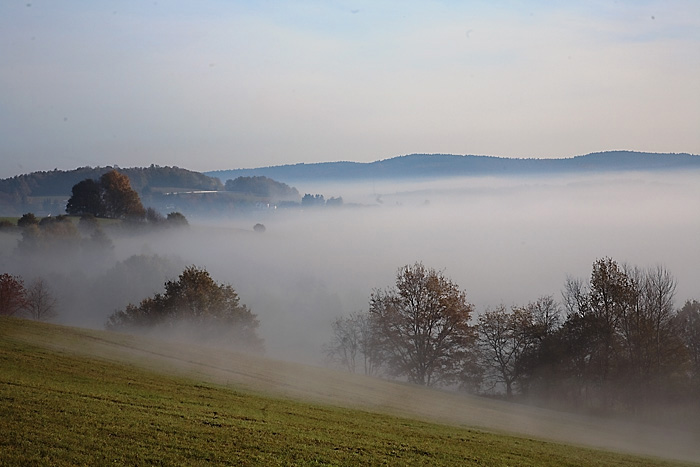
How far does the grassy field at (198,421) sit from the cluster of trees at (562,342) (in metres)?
19.7

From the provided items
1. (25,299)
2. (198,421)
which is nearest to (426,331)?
(198,421)

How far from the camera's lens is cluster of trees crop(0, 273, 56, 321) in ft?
261

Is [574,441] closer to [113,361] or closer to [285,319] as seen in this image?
[113,361]

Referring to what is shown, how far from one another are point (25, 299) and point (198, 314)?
32622 millimetres

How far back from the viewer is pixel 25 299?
87.3 metres

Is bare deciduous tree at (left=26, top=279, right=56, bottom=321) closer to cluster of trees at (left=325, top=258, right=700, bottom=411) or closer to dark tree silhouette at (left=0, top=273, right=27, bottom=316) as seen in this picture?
dark tree silhouette at (left=0, top=273, right=27, bottom=316)

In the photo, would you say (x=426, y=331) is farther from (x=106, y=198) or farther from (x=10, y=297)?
(x=106, y=198)

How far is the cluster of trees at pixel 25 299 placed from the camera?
7956 cm

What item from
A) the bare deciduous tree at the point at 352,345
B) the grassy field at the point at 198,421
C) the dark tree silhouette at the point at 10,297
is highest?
the grassy field at the point at 198,421

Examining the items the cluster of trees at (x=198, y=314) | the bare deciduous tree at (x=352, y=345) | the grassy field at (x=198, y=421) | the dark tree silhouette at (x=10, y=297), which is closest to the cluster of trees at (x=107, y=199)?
the dark tree silhouette at (x=10, y=297)

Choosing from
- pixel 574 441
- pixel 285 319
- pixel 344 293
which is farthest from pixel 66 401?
pixel 344 293

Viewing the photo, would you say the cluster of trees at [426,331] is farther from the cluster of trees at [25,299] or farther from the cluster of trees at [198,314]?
the cluster of trees at [25,299]

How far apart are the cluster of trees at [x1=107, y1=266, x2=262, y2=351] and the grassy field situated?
33.0m

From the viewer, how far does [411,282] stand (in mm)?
65188
